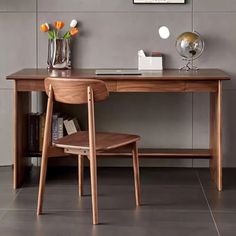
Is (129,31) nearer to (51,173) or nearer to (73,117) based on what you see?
(73,117)

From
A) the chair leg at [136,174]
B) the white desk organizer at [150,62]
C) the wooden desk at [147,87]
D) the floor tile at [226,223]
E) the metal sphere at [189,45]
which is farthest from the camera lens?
the white desk organizer at [150,62]

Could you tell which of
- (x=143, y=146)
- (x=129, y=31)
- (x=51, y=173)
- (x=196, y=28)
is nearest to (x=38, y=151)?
(x=51, y=173)

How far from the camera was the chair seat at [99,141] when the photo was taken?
12.0ft

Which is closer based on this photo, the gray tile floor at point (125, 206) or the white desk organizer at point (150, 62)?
the gray tile floor at point (125, 206)

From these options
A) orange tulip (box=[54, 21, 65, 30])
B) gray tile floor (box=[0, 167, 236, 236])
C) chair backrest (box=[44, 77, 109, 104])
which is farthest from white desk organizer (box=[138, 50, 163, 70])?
chair backrest (box=[44, 77, 109, 104])

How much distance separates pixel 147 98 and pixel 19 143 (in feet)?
3.67

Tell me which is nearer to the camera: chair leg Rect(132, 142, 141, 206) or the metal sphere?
chair leg Rect(132, 142, 141, 206)

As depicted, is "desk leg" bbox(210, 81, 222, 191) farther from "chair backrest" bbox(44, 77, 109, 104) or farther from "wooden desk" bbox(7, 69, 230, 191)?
"chair backrest" bbox(44, 77, 109, 104)

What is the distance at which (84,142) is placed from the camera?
148 inches

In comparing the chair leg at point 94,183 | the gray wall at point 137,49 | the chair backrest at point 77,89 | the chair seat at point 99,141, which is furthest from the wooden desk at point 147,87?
the chair leg at point 94,183

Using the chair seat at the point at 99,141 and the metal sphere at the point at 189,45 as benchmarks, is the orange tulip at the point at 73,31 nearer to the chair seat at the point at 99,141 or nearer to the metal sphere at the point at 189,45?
the metal sphere at the point at 189,45

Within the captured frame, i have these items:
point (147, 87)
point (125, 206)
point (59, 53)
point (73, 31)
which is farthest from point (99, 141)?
point (73, 31)

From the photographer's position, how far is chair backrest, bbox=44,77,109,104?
360 centimetres

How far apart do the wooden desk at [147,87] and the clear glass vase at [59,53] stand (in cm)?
20
